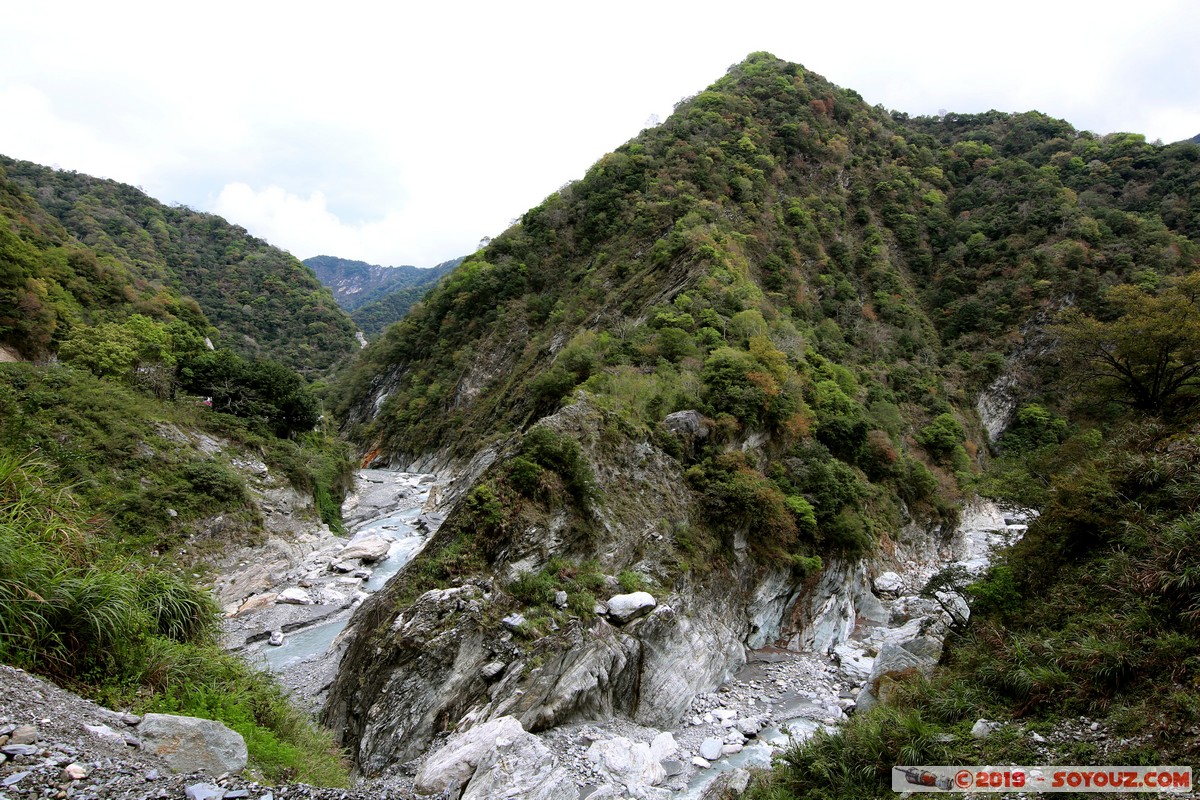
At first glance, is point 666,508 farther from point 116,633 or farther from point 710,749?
point 116,633

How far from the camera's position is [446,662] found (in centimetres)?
1220

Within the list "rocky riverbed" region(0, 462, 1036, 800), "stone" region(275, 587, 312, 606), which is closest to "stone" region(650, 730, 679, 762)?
"rocky riverbed" region(0, 462, 1036, 800)

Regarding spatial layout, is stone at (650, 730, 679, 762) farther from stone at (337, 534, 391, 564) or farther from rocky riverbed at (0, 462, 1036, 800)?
stone at (337, 534, 391, 564)

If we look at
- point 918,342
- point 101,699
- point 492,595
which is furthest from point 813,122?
point 101,699

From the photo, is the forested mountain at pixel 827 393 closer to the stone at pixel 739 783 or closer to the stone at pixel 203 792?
the stone at pixel 739 783

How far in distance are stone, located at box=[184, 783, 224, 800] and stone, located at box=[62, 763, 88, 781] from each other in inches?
32.6

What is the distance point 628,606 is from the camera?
14688 millimetres

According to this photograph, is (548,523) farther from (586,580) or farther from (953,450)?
(953,450)

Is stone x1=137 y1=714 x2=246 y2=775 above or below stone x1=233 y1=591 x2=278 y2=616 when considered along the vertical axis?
above

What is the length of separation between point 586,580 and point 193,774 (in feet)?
34.2

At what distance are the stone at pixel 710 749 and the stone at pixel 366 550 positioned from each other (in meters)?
17.0

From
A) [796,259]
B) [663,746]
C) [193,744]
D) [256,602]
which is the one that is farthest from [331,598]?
[796,259]

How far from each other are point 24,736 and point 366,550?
827 inches

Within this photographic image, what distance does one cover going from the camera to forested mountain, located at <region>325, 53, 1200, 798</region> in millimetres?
9375
